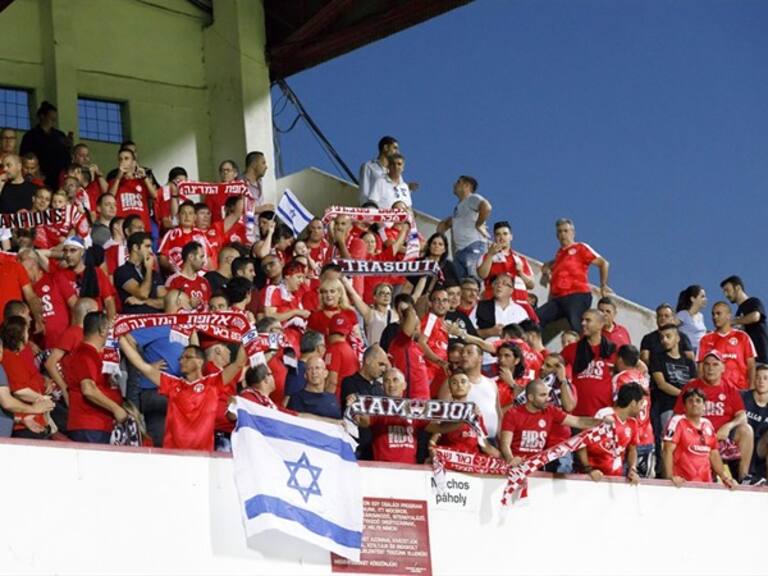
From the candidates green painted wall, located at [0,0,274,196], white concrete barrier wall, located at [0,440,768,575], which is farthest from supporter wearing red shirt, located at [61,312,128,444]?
green painted wall, located at [0,0,274,196]

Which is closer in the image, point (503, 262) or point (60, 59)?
point (503, 262)

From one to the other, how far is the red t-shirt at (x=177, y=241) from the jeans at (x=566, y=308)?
12.7ft

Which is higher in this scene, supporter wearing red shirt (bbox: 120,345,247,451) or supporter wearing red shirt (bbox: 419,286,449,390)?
supporter wearing red shirt (bbox: 419,286,449,390)

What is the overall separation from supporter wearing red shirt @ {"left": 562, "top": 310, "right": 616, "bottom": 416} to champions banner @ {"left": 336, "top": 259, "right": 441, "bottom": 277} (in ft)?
5.02

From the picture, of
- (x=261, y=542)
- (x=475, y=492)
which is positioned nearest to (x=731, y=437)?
(x=475, y=492)

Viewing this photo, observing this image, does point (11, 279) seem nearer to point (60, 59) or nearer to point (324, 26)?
point (60, 59)

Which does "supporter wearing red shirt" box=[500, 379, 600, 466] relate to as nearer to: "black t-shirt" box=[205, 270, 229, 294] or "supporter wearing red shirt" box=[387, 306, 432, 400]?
"supporter wearing red shirt" box=[387, 306, 432, 400]

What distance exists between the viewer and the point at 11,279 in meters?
16.0

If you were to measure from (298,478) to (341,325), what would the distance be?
2.62m

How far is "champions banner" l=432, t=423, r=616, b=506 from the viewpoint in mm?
15070

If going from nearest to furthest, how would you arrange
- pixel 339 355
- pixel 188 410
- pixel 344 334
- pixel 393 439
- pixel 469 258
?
pixel 188 410 < pixel 393 439 < pixel 339 355 < pixel 344 334 < pixel 469 258

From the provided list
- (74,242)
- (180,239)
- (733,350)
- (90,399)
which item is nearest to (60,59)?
(180,239)

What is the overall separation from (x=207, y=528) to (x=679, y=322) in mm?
7217

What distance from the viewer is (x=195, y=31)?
80.6ft
